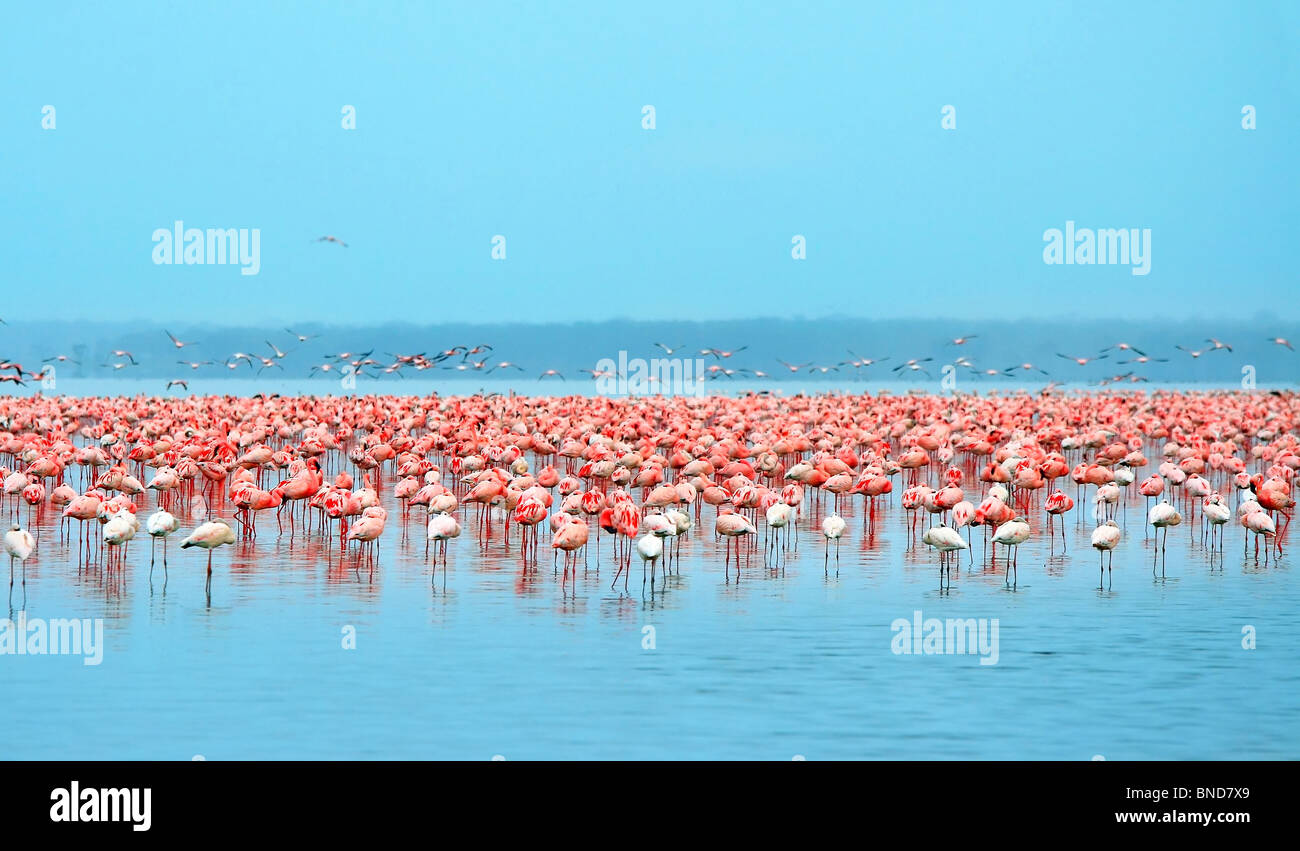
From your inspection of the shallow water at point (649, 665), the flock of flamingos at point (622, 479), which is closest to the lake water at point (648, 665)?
the shallow water at point (649, 665)

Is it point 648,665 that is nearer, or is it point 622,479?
point 648,665

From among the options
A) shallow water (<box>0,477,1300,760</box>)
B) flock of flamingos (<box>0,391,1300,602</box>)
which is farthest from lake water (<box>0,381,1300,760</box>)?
flock of flamingos (<box>0,391,1300,602</box>)

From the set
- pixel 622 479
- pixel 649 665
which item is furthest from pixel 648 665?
pixel 622 479

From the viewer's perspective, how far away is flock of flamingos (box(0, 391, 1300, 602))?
18.4 m

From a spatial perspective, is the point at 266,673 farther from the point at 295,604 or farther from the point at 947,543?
the point at 947,543

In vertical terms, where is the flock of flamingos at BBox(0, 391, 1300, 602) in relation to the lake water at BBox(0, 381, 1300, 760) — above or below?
above

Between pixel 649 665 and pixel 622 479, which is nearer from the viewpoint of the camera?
pixel 649 665

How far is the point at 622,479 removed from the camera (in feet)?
79.8

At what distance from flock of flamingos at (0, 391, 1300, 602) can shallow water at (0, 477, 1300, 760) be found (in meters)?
0.63

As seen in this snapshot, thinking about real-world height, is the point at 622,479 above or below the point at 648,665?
above

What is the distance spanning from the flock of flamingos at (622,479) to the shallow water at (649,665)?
63 centimetres

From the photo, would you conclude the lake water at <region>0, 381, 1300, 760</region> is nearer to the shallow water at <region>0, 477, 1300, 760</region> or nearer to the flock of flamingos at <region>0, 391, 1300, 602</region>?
the shallow water at <region>0, 477, 1300, 760</region>

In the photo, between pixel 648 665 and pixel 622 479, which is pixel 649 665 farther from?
pixel 622 479

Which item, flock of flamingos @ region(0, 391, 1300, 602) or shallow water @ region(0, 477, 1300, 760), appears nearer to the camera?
shallow water @ region(0, 477, 1300, 760)
